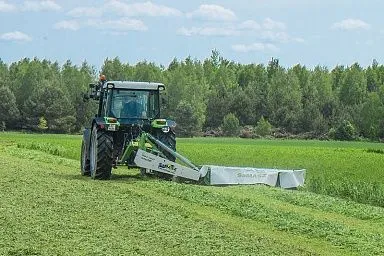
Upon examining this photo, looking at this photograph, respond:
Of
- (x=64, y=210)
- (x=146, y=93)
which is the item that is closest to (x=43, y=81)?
(x=146, y=93)

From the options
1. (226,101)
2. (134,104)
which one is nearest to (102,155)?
(134,104)

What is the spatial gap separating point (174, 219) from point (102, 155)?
6115mm

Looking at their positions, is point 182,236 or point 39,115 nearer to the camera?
point 182,236

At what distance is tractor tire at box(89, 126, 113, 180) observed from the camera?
57.6 feet

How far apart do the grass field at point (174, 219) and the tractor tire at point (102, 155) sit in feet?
1.32

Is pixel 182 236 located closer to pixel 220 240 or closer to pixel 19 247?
pixel 220 240

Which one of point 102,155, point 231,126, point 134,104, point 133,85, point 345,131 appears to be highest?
point 133,85

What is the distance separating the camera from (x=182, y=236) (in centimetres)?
1023

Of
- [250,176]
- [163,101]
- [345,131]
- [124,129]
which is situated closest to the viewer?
[250,176]

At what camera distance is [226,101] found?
94.4 meters

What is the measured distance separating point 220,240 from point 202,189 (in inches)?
227

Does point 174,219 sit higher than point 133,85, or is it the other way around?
point 133,85

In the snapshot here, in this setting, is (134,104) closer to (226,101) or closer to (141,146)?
(141,146)

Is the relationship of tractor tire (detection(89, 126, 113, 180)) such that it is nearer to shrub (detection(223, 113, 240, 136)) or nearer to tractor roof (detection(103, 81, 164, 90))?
tractor roof (detection(103, 81, 164, 90))
